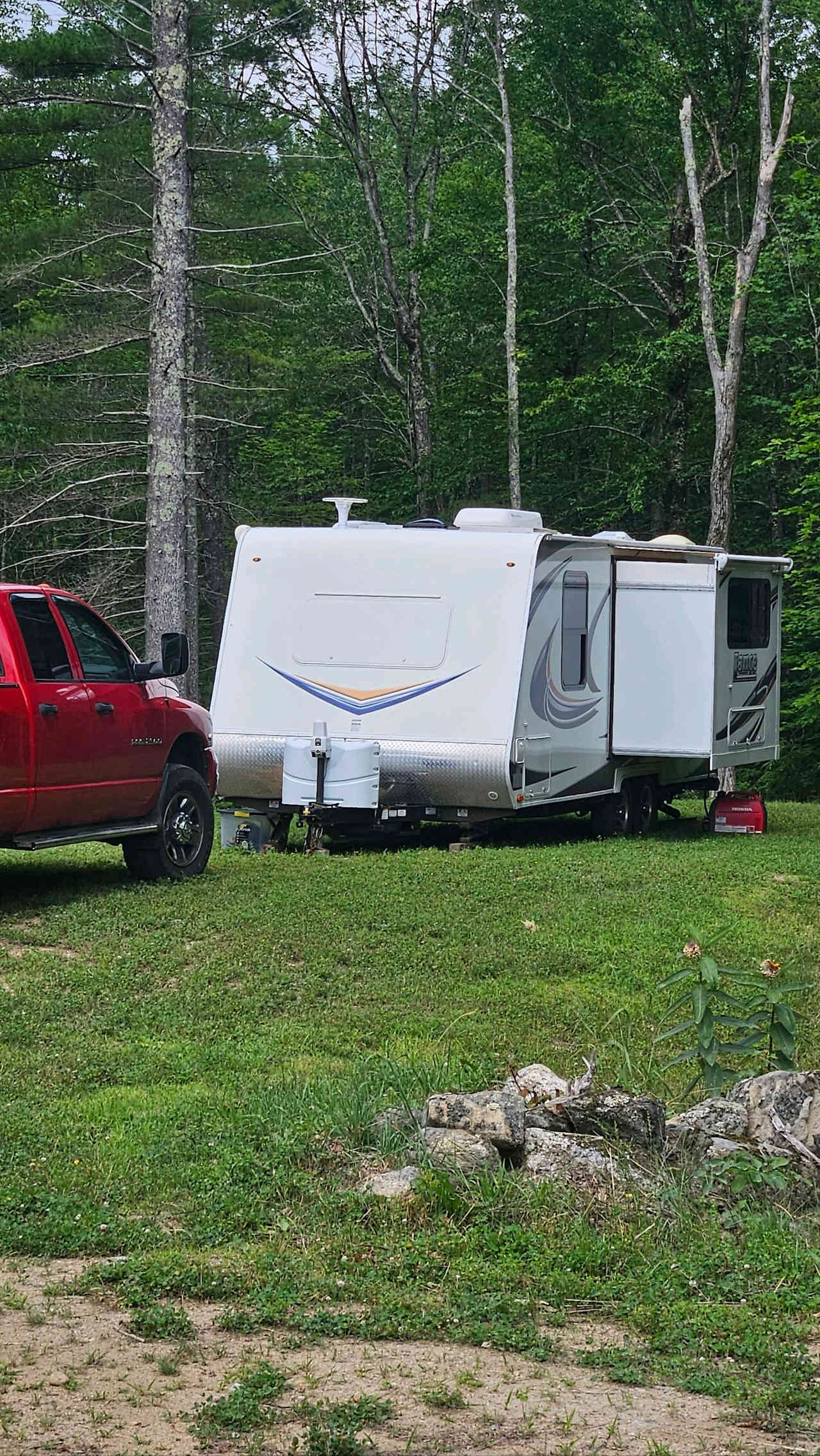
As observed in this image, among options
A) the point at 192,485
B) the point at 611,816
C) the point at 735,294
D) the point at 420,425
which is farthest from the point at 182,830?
the point at 420,425

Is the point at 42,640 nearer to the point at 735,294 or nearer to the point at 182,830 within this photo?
the point at 182,830

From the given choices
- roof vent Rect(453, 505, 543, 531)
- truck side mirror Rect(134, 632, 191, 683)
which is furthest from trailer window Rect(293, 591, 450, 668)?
truck side mirror Rect(134, 632, 191, 683)

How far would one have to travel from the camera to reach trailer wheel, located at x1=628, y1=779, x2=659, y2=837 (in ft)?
54.9

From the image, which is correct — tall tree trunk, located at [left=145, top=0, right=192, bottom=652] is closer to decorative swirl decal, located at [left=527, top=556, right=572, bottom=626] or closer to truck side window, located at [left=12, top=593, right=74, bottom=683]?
decorative swirl decal, located at [left=527, top=556, right=572, bottom=626]

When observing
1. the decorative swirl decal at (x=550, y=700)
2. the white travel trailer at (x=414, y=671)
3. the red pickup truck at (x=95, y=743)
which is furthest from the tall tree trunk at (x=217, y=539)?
the red pickup truck at (x=95, y=743)

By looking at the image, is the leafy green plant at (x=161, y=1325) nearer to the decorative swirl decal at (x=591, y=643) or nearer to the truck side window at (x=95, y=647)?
the truck side window at (x=95, y=647)

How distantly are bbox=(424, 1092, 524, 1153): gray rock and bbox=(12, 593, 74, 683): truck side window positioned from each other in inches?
198

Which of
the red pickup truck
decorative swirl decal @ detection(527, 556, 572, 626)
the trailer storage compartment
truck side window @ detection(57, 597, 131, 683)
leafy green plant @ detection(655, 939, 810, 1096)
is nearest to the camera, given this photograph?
leafy green plant @ detection(655, 939, 810, 1096)

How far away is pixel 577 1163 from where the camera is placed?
5598mm

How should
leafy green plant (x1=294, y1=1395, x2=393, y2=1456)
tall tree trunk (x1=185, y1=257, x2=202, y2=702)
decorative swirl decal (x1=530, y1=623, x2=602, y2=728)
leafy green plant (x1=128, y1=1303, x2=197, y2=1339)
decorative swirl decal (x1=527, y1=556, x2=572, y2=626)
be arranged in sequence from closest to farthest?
leafy green plant (x1=294, y1=1395, x2=393, y2=1456), leafy green plant (x1=128, y1=1303, x2=197, y2=1339), decorative swirl decal (x1=527, y1=556, x2=572, y2=626), decorative swirl decal (x1=530, y1=623, x2=602, y2=728), tall tree trunk (x1=185, y1=257, x2=202, y2=702)

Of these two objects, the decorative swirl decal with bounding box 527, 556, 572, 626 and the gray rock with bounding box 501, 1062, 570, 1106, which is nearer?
the gray rock with bounding box 501, 1062, 570, 1106

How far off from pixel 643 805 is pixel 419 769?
396 cm

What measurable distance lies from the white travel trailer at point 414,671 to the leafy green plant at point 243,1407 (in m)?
9.55

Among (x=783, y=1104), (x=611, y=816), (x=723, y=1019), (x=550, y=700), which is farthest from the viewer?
(x=611, y=816)
